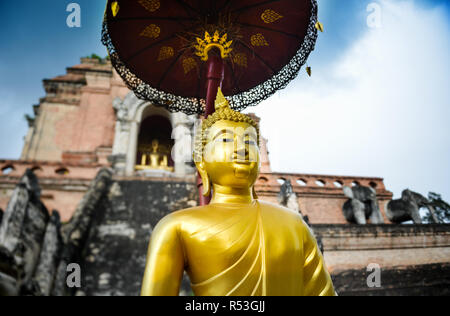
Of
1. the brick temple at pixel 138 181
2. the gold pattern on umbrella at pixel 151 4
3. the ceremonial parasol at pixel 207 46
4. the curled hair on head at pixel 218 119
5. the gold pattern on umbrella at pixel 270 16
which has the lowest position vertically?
the curled hair on head at pixel 218 119

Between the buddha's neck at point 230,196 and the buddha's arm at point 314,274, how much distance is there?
1.35 feet

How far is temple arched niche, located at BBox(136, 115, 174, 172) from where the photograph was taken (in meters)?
15.4

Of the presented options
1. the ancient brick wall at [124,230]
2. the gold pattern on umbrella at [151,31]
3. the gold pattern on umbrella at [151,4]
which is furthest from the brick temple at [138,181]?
the gold pattern on umbrella at [151,4]

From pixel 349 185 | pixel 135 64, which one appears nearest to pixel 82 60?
pixel 349 185

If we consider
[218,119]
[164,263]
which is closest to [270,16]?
[218,119]

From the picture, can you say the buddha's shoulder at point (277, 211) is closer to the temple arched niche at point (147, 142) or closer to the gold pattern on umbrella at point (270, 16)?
the gold pattern on umbrella at point (270, 16)

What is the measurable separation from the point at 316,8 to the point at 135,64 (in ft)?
5.14

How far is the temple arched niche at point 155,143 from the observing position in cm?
1541

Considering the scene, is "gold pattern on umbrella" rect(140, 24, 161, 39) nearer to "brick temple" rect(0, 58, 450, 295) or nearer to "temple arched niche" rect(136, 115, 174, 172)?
"brick temple" rect(0, 58, 450, 295)

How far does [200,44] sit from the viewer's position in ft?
8.34

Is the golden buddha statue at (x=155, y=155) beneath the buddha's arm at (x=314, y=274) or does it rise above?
above
